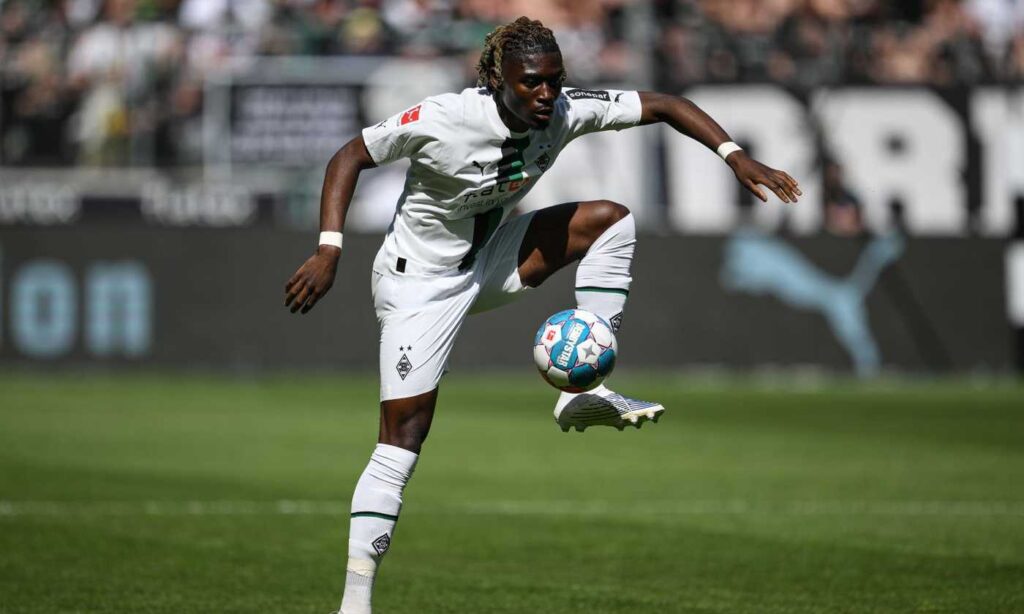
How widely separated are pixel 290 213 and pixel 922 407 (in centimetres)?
908

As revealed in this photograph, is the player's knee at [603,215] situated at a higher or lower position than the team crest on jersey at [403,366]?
higher

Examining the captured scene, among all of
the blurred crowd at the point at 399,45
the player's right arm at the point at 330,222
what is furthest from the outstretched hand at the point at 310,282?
the blurred crowd at the point at 399,45

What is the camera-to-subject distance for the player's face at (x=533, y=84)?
23.1ft

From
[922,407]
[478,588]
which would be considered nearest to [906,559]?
[478,588]

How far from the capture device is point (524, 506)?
1180 cm

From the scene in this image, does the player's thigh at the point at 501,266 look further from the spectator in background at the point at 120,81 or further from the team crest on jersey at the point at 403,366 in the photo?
the spectator in background at the point at 120,81

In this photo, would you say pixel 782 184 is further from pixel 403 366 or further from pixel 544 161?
pixel 403 366

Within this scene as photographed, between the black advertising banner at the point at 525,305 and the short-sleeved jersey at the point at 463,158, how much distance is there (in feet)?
47.5

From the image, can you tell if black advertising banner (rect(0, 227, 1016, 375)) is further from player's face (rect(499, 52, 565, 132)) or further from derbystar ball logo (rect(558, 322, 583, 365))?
player's face (rect(499, 52, 565, 132))

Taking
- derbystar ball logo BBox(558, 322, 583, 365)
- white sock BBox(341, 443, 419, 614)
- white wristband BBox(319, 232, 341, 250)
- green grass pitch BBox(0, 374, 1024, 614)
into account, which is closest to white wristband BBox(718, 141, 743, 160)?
derbystar ball logo BBox(558, 322, 583, 365)

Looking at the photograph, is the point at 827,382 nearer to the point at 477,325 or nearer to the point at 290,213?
the point at 477,325

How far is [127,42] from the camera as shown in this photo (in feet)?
78.1

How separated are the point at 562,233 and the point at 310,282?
5.49 feet

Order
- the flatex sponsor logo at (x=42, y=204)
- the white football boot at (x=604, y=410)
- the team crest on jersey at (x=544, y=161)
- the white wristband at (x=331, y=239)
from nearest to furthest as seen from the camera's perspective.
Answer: the white wristband at (x=331, y=239) < the white football boot at (x=604, y=410) < the team crest on jersey at (x=544, y=161) < the flatex sponsor logo at (x=42, y=204)
